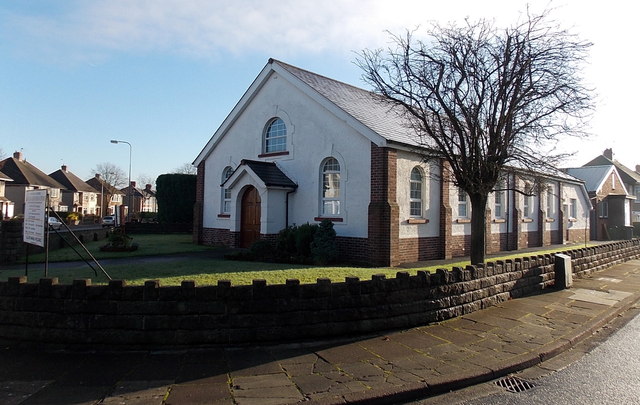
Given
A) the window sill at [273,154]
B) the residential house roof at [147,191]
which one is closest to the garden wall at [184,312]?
the window sill at [273,154]

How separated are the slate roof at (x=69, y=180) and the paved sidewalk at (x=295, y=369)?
83287 millimetres

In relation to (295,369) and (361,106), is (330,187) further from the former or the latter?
(295,369)

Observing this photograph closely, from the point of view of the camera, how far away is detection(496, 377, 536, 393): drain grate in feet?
16.9

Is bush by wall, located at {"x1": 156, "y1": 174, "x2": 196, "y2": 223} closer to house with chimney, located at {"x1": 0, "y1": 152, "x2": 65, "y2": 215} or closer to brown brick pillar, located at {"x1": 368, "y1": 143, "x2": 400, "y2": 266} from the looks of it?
brown brick pillar, located at {"x1": 368, "y1": 143, "x2": 400, "y2": 266}

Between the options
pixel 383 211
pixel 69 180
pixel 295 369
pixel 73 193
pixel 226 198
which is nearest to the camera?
pixel 295 369

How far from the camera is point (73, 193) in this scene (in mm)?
77750

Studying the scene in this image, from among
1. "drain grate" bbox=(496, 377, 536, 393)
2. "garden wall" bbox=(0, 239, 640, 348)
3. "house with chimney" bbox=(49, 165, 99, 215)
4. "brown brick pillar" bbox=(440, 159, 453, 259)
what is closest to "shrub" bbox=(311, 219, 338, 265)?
"brown brick pillar" bbox=(440, 159, 453, 259)

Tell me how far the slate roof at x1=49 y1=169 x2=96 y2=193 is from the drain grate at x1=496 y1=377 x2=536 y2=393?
8616 cm

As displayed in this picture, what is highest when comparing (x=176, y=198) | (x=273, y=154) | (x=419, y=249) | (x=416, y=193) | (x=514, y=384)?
(x=273, y=154)

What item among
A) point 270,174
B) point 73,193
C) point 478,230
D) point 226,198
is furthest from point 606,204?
point 73,193

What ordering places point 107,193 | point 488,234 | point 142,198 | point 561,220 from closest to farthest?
point 488,234, point 561,220, point 107,193, point 142,198

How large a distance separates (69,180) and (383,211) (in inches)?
3181

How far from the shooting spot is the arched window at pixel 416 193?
15.9m

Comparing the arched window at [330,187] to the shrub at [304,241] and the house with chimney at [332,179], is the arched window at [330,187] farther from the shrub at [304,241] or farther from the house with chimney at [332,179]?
the shrub at [304,241]
